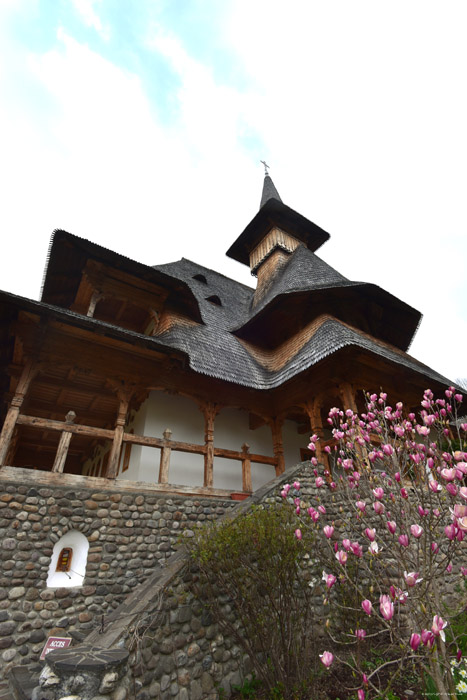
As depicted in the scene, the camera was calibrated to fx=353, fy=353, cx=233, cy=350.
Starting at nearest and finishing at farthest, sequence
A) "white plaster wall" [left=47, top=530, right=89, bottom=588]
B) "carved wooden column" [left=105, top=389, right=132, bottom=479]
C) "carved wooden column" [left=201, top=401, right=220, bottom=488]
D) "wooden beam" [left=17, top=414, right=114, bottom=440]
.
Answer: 1. "white plaster wall" [left=47, top=530, right=89, bottom=588]
2. "wooden beam" [left=17, top=414, right=114, bottom=440]
3. "carved wooden column" [left=105, top=389, right=132, bottom=479]
4. "carved wooden column" [left=201, top=401, right=220, bottom=488]

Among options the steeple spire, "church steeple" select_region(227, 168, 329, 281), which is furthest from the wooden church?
the steeple spire

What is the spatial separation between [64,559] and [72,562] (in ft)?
0.37

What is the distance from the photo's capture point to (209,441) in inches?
278

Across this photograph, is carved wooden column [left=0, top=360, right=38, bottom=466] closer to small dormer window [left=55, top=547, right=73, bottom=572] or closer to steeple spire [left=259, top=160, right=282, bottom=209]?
small dormer window [left=55, top=547, right=73, bottom=572]

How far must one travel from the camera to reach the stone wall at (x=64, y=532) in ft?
13.6

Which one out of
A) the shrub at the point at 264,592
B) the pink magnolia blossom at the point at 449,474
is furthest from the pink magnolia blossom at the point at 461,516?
the shrub at the point at 264,592

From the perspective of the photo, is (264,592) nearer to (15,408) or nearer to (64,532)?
(64,532)

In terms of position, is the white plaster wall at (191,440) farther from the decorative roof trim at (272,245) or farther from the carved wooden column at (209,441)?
the decorative roof trim at (272,245)

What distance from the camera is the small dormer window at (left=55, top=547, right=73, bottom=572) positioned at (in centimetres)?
464

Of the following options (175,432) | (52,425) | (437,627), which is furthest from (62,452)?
(437,627)

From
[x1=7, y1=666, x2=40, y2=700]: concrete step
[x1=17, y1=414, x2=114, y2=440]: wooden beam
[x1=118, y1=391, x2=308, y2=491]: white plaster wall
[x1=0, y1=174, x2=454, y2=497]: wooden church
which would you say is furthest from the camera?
[x1=118, y1=391, x2=308, y2=491]: white plaster wall

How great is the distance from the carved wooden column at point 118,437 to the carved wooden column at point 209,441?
5.37ft

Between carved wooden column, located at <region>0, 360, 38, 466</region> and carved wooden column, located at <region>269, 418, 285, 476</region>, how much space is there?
511 centimetres

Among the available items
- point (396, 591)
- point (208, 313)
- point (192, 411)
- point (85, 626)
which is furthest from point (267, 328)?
point (396, 591)
